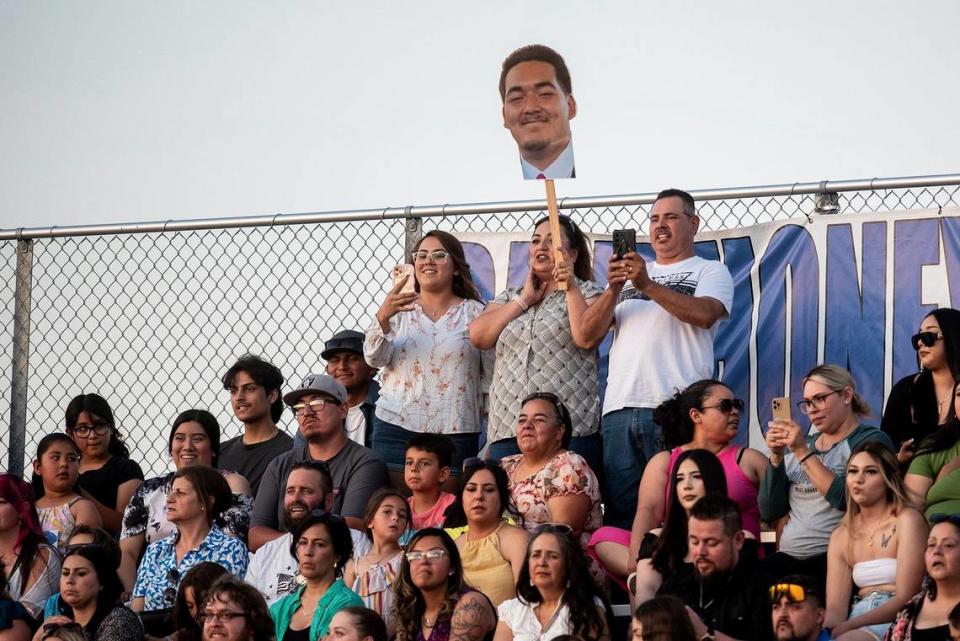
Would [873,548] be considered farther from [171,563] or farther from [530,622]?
[171,563]

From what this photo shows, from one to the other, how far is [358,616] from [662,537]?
1.33m

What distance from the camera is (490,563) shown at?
7359 mm

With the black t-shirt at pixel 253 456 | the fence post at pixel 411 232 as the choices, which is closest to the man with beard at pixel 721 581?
the black t-shirt at pixel 253 456

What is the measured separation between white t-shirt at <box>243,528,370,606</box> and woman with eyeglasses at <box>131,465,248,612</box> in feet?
0.42

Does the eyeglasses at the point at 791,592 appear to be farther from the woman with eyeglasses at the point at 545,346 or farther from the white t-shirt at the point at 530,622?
the woman with eyeglasses at the point at 545,346

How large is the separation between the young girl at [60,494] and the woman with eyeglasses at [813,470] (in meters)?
3.62

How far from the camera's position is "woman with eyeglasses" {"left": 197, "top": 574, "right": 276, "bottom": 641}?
7.08 meters

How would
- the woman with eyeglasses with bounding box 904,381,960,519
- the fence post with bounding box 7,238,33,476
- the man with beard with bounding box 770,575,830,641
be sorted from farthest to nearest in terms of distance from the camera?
the fence post with bounding box 7,238,33,476 < the woman with eyeglasses with bounding box 904,381,960,519 < the man with beard with bounding box 770,575,830,641

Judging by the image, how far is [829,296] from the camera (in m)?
8.41

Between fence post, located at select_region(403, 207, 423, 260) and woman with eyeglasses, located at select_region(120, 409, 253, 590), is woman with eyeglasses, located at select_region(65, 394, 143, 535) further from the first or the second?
fence post, located at select_region(403, 207, 423, 260)

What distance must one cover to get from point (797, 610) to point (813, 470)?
3.02 ft

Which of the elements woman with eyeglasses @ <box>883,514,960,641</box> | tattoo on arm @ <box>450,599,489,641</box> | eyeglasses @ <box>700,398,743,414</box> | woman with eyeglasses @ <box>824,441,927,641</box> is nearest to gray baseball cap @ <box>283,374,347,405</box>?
tattoo on arm @ <box>450,599,489,641</box>

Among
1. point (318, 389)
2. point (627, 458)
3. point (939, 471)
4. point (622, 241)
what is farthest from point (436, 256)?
point (939, 471)

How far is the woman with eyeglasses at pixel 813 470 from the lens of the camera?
6973 mm
